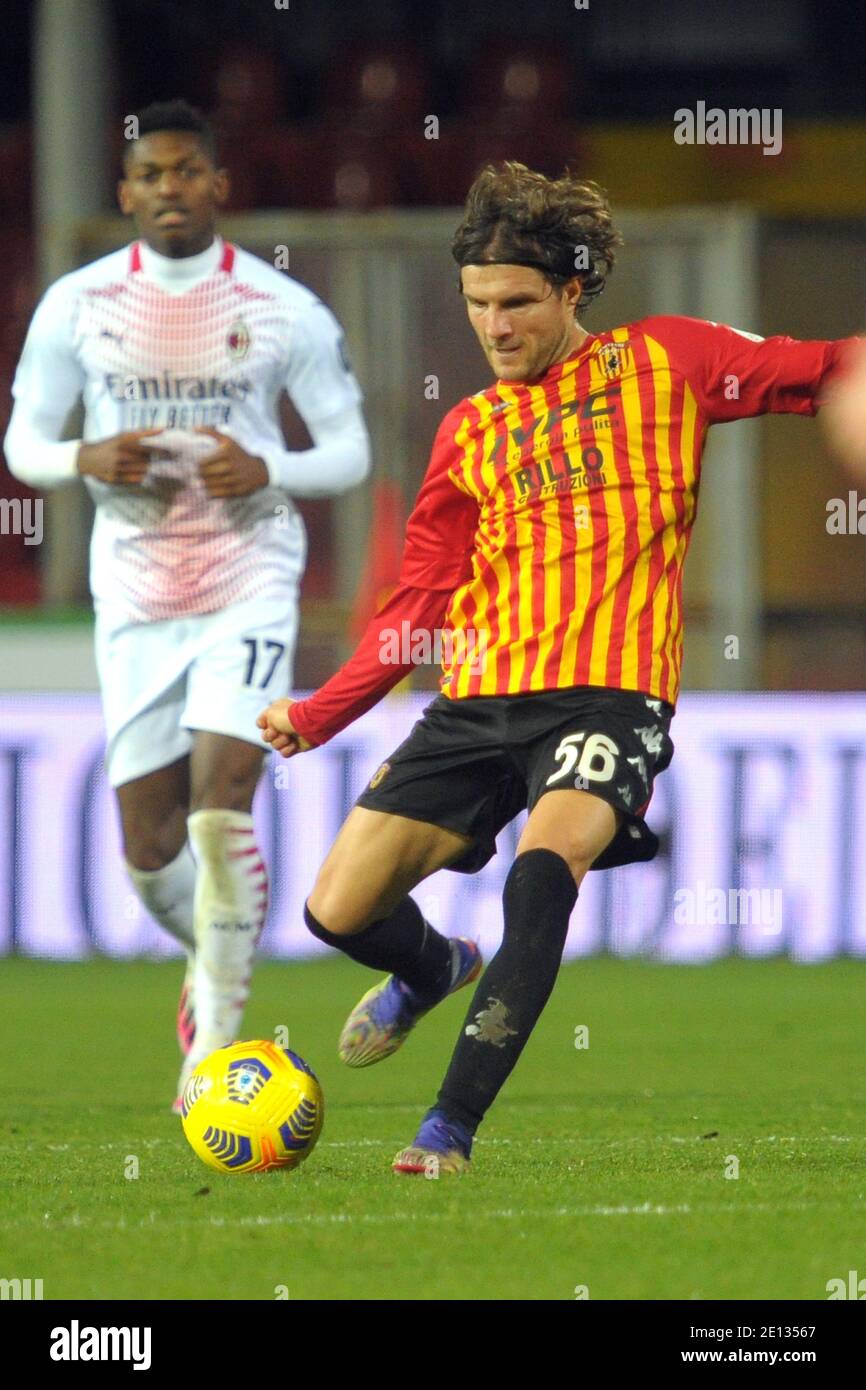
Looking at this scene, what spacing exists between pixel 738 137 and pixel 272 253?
15.3 feet

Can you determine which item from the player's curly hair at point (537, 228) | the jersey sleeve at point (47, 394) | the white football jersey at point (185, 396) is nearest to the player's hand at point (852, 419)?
the player's curly hair at point (537, 228)

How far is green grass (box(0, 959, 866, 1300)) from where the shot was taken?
3.89 m

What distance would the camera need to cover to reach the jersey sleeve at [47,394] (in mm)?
6836

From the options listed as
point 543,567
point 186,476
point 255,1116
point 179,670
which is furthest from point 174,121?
point 255,1116

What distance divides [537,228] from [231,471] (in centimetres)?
174

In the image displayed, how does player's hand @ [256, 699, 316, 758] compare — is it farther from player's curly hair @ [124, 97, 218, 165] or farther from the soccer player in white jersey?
player's curly hair @ [124, 97, 218, 165]

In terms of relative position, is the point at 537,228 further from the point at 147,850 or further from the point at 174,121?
the point at 147,850

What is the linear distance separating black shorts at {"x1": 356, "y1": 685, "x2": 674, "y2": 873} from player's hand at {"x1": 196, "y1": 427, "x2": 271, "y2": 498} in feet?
4.83

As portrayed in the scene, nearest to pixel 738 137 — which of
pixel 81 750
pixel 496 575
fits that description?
pixel 81 750

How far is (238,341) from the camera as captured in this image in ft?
22.4

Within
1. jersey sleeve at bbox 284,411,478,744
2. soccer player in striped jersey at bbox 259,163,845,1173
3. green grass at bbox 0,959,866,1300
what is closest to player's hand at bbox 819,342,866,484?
soccer player in striped jersey at bbox 259,163,845,1173

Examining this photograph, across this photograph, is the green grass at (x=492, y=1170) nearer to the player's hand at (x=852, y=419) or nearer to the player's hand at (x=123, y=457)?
the player's hand at (x=852, y=419)

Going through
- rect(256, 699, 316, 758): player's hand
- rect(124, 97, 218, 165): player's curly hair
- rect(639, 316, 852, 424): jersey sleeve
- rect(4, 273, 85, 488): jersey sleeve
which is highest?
rect(124, 97, 218, 165): player's curly hair

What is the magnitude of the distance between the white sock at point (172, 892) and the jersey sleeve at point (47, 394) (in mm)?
1107
